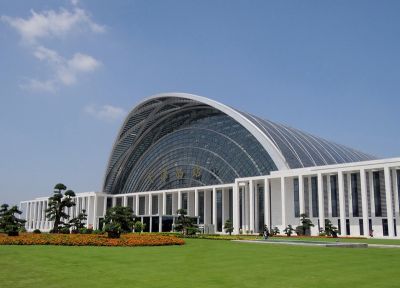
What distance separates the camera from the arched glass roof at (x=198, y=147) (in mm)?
67500

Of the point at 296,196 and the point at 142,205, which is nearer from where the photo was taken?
the point at 296,196

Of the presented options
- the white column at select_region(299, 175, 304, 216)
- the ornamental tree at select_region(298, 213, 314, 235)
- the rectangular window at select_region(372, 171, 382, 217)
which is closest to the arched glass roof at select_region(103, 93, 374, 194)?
the white column at select_region(299, 175, 304, 216)

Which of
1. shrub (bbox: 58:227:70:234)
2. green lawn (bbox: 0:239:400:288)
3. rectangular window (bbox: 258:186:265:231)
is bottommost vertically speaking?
green lawn (bbox: 0:239:400:288)

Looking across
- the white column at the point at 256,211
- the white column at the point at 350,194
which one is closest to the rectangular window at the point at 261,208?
the white column at the point at 256,211

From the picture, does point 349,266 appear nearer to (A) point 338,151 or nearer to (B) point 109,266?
(B) point 109,266

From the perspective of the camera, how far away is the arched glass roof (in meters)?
67.5

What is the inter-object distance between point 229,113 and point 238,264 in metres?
52.7

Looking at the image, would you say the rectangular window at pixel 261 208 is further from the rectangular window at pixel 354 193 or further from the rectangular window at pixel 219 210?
the rectangular window at pixel 354 193

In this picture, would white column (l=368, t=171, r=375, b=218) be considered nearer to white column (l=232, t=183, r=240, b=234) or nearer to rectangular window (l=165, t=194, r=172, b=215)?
white column (l=232, t=183, r=240, b=234)

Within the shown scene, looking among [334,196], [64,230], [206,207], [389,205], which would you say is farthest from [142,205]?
[389,205]

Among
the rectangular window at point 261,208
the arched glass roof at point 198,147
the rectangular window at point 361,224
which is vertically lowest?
the rectangular window at point 361,224

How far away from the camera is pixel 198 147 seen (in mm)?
80312

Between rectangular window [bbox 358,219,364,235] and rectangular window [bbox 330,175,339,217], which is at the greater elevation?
rectangular window [bbox 330,175,339,217]

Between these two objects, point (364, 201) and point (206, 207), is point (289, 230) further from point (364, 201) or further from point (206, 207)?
point (206, 207)
